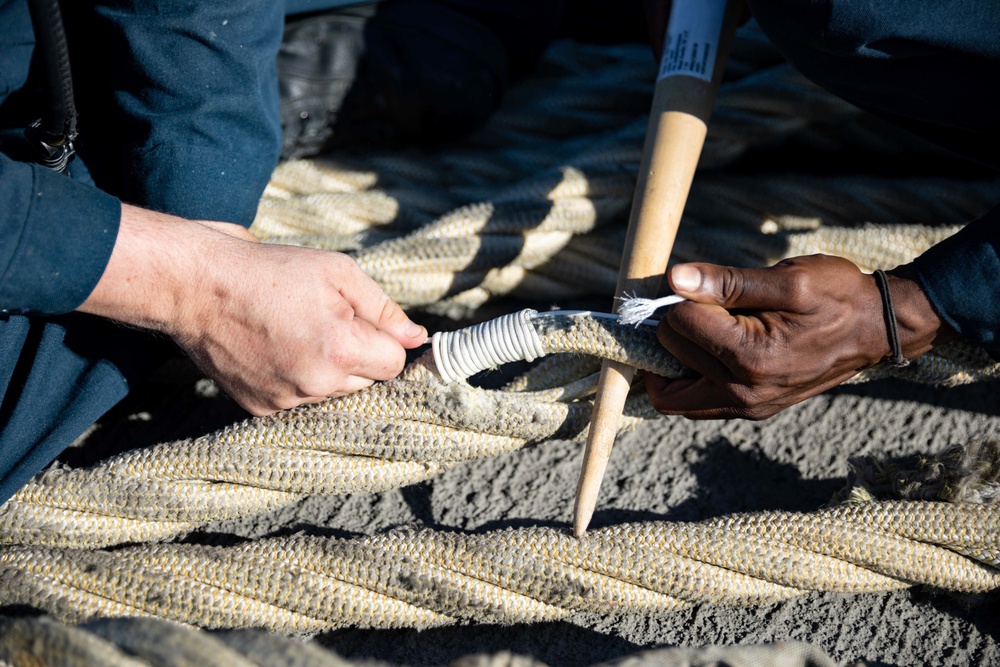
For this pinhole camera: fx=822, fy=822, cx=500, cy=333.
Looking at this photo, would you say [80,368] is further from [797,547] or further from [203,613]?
[797,547]

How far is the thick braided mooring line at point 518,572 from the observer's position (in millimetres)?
947

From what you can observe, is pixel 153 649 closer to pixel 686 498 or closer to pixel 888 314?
pixel 686 498

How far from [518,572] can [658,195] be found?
483mm

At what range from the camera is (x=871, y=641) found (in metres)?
1.03

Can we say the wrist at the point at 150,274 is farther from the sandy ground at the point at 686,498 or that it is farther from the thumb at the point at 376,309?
the sandy ground at the point at 686,498

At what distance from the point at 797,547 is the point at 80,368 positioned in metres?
0.90

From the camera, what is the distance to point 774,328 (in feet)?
3.05

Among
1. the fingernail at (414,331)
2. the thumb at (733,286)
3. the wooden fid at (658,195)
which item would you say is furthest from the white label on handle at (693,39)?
the fingernail at (414,331)

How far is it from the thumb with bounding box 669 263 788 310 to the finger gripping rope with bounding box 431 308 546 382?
0.18 m

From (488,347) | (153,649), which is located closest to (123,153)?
(488,347)

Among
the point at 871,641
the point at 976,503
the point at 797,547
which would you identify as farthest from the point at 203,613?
the point at 976,503

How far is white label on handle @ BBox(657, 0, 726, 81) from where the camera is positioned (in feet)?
3.55

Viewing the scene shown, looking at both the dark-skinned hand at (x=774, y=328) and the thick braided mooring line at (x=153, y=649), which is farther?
the dark-skinned hand at (x=774, y=328)

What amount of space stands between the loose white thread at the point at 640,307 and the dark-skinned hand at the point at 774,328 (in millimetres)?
12
